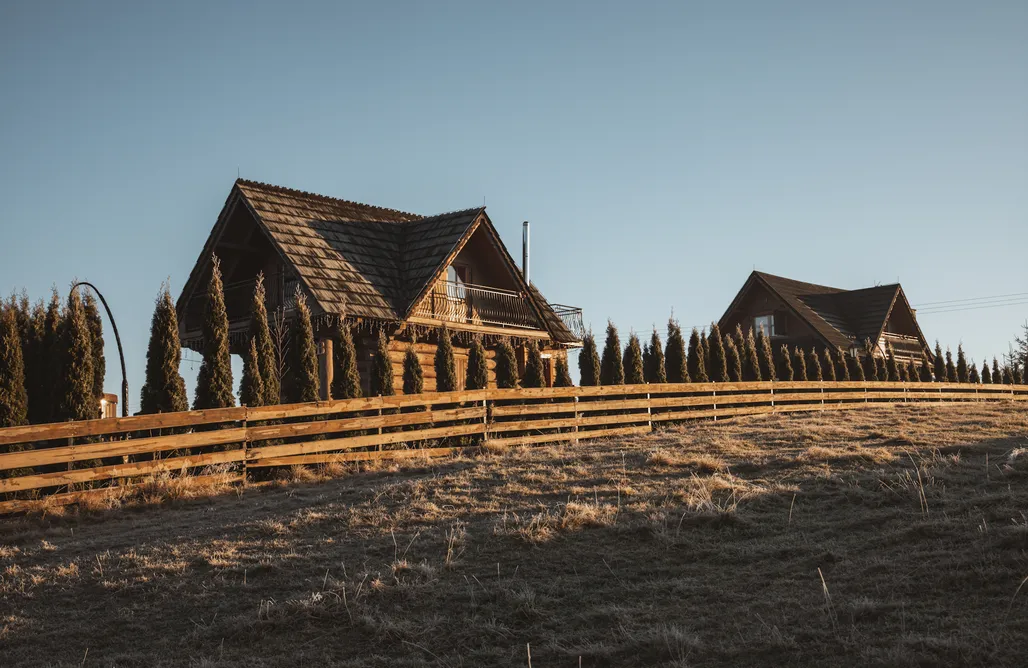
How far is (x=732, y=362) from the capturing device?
31297 millimetres

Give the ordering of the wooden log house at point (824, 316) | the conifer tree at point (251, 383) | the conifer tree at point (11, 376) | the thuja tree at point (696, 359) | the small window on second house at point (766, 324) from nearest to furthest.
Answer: the conifer tree at point (11, 376) → the conifer tree at point (251, 383) → the thuja tree at point (696, 359) → the wooden log house at point (824, 316) → the small window on second house at point (766, 324)

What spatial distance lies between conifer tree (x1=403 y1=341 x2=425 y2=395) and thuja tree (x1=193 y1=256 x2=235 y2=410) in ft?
17.0

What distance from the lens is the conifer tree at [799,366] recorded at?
1380 inches

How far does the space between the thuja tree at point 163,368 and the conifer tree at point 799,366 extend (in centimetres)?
2496

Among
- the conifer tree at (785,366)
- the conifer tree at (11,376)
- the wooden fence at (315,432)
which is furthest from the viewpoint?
the conifer tree at (785,366)

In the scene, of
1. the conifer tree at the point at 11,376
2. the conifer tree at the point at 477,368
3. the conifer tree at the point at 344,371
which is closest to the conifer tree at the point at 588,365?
the conifer tree at the point at 477,368

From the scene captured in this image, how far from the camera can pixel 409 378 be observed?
21750mm

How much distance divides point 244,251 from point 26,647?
20.8m

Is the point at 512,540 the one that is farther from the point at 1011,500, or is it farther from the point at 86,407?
the point at 86,407

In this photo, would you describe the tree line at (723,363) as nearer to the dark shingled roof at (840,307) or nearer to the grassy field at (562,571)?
the dark shingled roof at (840,307)

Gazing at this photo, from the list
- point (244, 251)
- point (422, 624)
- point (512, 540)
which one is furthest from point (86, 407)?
point (244, 251)

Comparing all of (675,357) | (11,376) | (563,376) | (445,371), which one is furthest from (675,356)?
(11,376)

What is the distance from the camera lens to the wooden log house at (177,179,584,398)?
24.9 meters

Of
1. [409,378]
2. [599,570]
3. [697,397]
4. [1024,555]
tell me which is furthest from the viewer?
[697,397]
